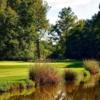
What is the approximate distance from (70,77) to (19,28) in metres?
47.5

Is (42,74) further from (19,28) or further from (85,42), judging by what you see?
(85,42)

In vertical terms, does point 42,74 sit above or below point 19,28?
below

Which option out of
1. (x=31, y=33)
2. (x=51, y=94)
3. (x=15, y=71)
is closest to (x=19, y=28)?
(x=31, y=33)

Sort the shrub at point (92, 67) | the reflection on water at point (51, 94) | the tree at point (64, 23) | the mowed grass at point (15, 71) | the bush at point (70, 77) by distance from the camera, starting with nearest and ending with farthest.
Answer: the reflection on water at point (51, 94) → the mowed grass at point (15, 71) → the bush at point (70, 77) → the shrub at point (92, 67) → the tree at point (64, 23)

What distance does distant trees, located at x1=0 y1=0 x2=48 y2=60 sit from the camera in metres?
85.8

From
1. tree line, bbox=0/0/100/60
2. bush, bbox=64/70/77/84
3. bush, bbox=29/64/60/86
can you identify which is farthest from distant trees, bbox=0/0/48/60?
bush, bbox=29/64/60/86

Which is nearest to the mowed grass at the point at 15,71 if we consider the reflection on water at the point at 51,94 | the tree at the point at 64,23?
the reflection on water at the point at 51,94

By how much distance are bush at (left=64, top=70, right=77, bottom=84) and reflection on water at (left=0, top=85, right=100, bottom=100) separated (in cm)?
492

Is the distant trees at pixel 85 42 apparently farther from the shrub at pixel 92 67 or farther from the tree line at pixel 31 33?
the shrub at pixel 92 67

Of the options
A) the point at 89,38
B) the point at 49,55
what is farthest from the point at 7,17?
the point at 49,55

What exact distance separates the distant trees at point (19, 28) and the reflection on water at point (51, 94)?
5080cm

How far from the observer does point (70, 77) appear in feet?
137

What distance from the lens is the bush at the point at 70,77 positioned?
41219 mm

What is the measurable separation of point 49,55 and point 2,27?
91.4 ft
